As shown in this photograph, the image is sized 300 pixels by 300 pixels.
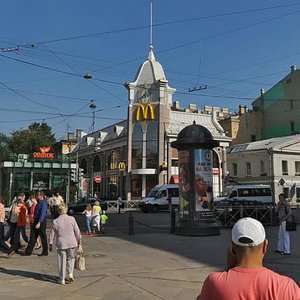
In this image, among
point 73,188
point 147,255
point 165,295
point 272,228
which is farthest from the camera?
point 73,188

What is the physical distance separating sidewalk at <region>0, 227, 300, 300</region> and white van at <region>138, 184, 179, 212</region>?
22.9m

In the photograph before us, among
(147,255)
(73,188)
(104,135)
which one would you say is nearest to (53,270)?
(147,255)

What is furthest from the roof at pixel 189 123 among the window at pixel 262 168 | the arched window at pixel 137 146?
the window at pixel 262 168

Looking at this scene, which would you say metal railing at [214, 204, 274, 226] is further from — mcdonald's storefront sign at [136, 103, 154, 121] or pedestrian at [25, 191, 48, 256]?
mcdonald's storefront sign at [136, 103, 154, 121]

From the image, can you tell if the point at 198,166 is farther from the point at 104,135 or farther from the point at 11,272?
the point at 104,135

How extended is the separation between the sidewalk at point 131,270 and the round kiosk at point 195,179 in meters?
1.97

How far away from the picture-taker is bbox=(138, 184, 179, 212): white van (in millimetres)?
38750

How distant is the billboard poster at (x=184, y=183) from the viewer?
18.0 m

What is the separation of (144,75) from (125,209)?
17.3 metres

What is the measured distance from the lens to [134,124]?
50906 mm

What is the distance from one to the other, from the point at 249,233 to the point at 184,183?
51.1ft

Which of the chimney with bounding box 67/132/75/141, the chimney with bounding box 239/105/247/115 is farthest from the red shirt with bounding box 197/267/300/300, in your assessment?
the chimney with bounding box 67/132/75/141

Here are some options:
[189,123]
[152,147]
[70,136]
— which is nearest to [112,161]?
[152,147]

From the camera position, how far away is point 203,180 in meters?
18.0
